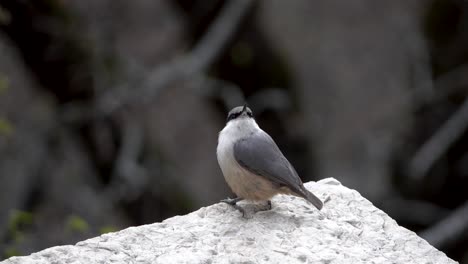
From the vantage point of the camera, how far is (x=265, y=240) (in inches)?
171

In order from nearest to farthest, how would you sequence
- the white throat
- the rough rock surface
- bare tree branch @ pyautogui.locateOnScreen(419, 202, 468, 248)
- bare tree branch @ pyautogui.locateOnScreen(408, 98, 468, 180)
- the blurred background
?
1. the rough rock surface
2. the white throat
3. the blurred background
4. bare tree branch @ pyautogui.locateOnScreen(419, 202, 468, 248)
5. bare tree branch @ pyautogui.locateOnScreen(408, 98, 468, 180)

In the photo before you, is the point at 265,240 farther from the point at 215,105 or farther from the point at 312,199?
the point at 215,105

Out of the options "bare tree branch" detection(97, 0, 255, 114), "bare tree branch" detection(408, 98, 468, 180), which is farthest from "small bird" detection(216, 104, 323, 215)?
"bare tree branch" detection(408, 98, 468, 180)

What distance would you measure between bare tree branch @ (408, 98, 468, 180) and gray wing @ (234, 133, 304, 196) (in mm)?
3896

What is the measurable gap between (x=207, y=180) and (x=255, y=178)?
715 centimetres

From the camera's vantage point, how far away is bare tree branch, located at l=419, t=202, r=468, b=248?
8.08 metres

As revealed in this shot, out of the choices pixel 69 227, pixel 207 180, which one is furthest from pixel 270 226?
pixel 207 180

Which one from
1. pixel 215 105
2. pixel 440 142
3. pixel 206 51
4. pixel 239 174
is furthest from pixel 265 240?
pixel 215 105

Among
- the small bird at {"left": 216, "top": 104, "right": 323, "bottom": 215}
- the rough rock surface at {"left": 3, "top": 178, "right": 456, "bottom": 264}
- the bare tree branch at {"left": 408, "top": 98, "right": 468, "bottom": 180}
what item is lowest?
the rough rock surface at {"left": 3, "top": 178, "right": 456, "bottom": 264}

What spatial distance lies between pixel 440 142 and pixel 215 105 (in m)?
2.29

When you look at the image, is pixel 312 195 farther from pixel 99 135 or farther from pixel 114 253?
pixel 99 135

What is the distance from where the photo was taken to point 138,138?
7.77 meters

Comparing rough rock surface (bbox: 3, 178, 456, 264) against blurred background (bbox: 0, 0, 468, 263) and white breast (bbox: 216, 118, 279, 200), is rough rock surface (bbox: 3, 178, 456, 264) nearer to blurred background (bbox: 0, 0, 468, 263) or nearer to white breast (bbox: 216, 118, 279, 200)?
white breast (bbox: 216, 118, 279, 200)

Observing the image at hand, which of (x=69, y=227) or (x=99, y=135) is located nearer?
(x=69, y=227)
